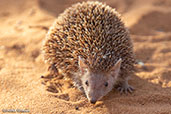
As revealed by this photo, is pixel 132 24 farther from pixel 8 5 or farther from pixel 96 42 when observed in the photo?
pixel 8 5

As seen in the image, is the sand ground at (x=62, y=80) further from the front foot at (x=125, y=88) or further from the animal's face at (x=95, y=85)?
the animal's face at (x=95, y=85)

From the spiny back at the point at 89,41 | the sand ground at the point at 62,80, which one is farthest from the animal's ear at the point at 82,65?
the sand ground at the point at 62,80

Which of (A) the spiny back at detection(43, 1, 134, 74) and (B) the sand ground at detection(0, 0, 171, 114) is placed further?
(A) the spiny back at detection(43, 1, 134, 74)

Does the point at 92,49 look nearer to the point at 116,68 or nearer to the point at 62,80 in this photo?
the point at 116,68

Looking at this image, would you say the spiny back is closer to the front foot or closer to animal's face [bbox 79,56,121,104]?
animal's face [bbox 79,56,121,104]

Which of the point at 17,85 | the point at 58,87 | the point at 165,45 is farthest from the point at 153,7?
the point at 17,85

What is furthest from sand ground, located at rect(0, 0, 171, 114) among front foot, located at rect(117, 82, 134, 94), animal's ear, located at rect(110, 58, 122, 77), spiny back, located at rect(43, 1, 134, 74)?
spiny back, located at rect(43, 1, 134, 74)
